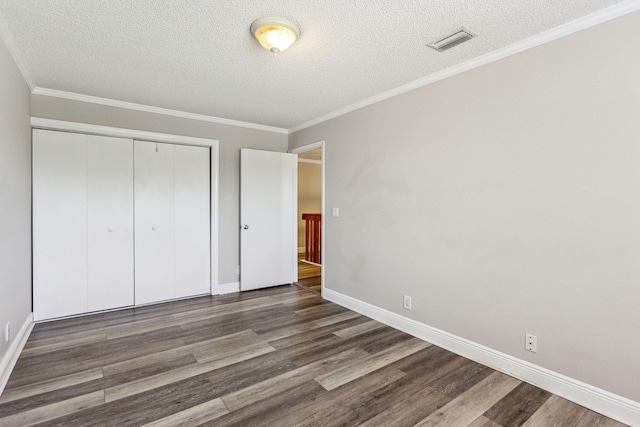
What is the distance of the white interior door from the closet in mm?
505

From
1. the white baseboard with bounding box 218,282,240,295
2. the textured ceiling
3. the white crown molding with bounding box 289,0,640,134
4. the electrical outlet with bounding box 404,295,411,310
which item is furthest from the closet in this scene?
the electrical outlet with bounding box 404,295,411,310

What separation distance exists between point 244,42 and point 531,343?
2.92 meters

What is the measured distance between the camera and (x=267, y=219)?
4625 millimetres

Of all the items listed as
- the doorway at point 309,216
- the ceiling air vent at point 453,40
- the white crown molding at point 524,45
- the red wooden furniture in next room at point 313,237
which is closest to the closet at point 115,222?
the doorway at point 309,216

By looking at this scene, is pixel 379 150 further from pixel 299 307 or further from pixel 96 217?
pixel 96 217

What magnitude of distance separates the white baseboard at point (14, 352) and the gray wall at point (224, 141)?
1.95 metres

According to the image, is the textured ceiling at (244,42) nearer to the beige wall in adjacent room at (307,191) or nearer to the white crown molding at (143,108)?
the white crown molding at (143,108)

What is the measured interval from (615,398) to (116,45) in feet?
13.0

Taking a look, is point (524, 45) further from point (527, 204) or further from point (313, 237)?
point (313, 237)

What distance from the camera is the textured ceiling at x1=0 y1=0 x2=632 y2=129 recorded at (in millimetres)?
1869

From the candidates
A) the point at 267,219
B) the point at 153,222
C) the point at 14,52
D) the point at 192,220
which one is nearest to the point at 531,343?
the point at 267,219

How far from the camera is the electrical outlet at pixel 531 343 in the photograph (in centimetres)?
220

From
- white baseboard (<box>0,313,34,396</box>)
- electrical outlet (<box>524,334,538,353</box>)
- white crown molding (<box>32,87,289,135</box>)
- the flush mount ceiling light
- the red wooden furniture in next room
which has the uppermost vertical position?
white crown molding (<box>32,87,289,135</box>)

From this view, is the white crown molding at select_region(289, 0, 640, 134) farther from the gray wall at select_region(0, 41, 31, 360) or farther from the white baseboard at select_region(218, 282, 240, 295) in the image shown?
the gray wall at select_region(0, 41, 31, 360)
